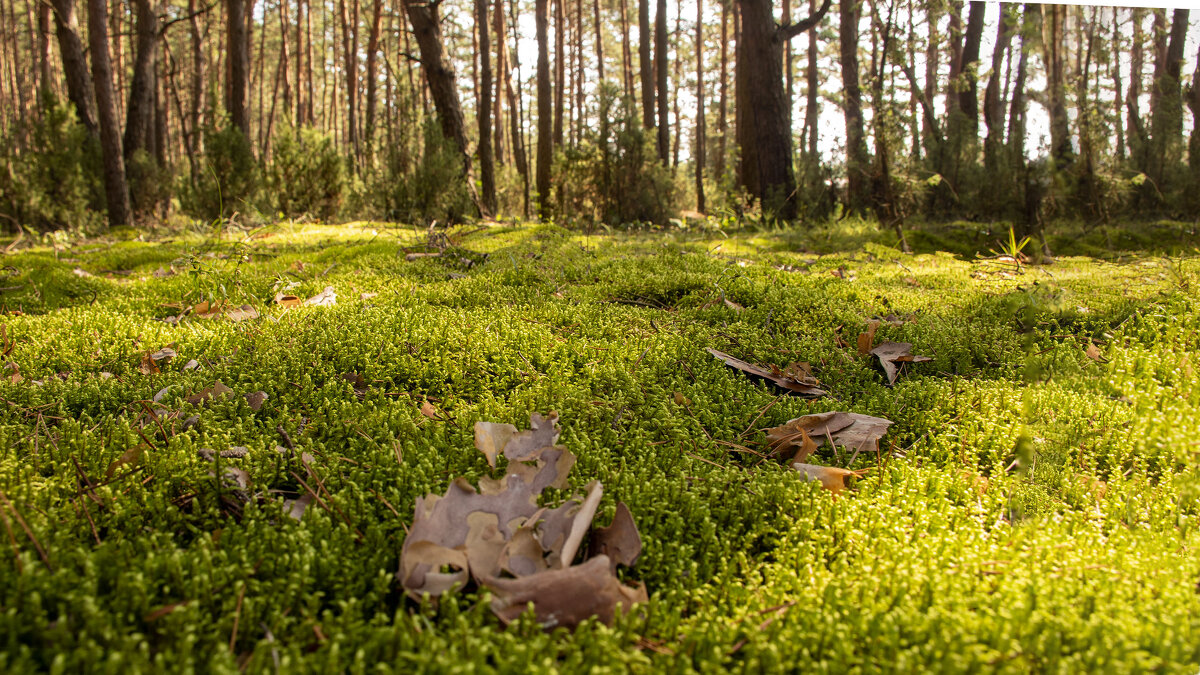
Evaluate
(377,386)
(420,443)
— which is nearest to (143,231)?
(377,386)

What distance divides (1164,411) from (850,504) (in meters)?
0.78

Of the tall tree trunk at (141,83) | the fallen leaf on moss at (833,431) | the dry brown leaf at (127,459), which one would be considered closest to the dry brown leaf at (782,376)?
the fallen leaf on moss at (833,431)

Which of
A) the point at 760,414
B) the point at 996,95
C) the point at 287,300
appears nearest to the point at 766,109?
the point at 996,95

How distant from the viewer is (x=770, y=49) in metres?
8.73

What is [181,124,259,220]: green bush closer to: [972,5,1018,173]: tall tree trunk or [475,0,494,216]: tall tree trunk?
[475,0,494,216]: tall tree trunk

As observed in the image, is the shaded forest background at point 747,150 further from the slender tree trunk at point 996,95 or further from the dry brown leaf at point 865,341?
the dry brown leaf at point 865,341

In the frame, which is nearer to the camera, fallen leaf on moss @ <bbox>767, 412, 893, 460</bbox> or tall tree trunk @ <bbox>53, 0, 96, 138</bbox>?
fallen leaf on moss @ <bbox>767, 412, 893, 460</bbox>

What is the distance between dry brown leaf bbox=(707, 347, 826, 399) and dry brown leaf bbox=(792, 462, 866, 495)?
633 millimetres

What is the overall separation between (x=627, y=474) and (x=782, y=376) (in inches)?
43.3

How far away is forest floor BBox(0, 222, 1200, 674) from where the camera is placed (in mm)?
1016

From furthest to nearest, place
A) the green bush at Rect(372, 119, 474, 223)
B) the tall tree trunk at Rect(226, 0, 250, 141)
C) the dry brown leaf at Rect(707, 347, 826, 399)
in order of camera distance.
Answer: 1. the tall tree trunk at Rect(226, 0, 250, 141)
2. the green bush at Rect(372, 119, 474, 223)
3. the dry brown leaf at Rect(707, 347, 826, 399)

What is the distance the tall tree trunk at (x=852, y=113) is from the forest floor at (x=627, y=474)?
535 cm

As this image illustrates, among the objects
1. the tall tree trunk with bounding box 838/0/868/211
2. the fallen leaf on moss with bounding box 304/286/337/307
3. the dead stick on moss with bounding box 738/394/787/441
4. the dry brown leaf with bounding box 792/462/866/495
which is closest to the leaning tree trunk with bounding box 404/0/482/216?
the tall tree trunk with bounding box 838/0/868/211

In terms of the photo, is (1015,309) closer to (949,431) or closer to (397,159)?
(949,431)
